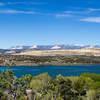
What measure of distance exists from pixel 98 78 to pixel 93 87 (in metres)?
12.1

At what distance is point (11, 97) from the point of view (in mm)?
29094

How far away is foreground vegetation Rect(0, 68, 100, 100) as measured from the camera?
3058 centimetres

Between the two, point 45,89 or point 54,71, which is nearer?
point 45,89

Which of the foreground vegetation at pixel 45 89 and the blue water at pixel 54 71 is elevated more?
the foreground vegetation at pixel 45 89

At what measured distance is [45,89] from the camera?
3778 centimetres

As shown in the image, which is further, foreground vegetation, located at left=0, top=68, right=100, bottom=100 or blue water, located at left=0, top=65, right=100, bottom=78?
blue water, located at left=0, top=65, right=100, bottom=78

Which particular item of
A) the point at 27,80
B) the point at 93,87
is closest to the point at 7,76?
the point at 27,80

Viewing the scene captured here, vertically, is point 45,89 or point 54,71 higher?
point 45,89

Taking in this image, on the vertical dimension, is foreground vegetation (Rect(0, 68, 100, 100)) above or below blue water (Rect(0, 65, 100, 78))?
above

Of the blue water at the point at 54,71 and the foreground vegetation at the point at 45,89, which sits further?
the blue water at the point at 54,71

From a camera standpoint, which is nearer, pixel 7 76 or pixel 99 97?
pixel 7 76

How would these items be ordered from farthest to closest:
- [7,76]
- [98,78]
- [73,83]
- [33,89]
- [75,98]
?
[98,78] → [73,83] → [33,89] → [75,98] → [7,76]

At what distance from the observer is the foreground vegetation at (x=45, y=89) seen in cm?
3058

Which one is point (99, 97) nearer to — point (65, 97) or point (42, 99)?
point (65, 97)
